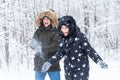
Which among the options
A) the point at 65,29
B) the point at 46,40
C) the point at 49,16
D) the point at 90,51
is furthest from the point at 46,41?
the point at 90,51

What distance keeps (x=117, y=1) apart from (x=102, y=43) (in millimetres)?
1710

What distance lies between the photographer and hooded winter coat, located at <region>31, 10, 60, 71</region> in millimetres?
6188

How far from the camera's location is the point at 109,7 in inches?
585

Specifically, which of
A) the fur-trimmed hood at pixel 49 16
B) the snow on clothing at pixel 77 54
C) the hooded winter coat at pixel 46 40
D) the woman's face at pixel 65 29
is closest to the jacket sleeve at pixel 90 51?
the snow on clothing at pixel 77 54

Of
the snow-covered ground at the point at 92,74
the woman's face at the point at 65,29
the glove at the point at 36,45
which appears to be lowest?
the snow-covered ground at the point at 92,74

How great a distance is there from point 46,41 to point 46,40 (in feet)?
0.05

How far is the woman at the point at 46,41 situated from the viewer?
6207 millimetres

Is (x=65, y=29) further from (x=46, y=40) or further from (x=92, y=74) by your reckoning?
(x=92, y=74)

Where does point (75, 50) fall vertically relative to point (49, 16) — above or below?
below

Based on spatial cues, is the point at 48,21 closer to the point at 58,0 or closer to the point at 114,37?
the point at 58,0

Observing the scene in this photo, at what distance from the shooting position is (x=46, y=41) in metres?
6.23

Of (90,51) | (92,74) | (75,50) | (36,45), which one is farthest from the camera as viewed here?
(92,74)

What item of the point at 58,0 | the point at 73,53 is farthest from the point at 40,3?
the point at 73,53

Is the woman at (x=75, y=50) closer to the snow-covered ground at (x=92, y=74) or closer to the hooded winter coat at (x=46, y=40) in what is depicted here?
the hooded winter coat at (x=46, y=40)
